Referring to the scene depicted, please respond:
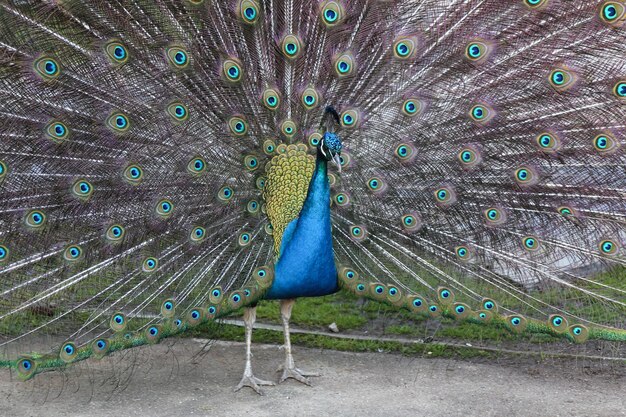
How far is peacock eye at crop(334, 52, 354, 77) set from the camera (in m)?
3.83

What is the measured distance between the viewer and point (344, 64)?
3846 millimetres

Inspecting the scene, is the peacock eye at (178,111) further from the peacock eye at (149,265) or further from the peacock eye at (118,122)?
the peacock eye at (149,265)

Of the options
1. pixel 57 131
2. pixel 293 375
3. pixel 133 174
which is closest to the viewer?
pixel 57 131

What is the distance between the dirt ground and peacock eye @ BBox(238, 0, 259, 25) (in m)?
1.98

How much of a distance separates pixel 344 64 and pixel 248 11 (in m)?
0.55

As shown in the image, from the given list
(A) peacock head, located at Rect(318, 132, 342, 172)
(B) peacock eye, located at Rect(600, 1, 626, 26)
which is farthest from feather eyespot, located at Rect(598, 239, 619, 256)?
(A) peacock head, located at Rect(318, 132, 342, 172)

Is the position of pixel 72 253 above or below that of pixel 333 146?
below

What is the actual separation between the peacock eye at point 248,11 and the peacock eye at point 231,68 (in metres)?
0.21

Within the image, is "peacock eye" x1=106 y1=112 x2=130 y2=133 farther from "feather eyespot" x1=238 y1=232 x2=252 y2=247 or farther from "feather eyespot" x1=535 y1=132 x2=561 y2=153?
"feather eyespot" x1=535 y1=132 x2=561 y2=153

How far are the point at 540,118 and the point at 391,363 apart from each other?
70.7 inches

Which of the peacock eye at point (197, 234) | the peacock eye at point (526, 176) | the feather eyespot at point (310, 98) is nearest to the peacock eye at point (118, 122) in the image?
the peacock eye at point (197, 234)

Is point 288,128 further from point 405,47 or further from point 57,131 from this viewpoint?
point 57,131

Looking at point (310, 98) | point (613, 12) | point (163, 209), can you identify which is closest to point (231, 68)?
point (310, 98)

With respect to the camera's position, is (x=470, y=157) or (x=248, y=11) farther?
(x=470, y=157)
